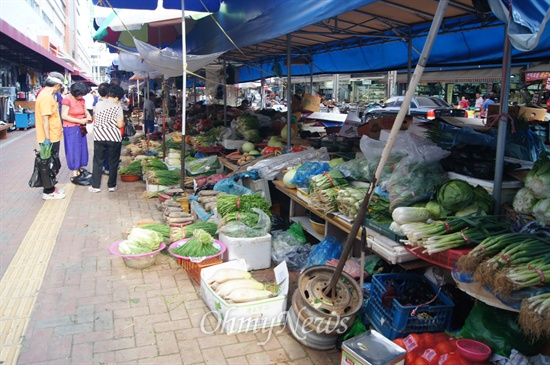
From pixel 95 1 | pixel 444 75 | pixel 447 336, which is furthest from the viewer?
pixel 444 75

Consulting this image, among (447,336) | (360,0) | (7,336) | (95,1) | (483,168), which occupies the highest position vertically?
(95,1)

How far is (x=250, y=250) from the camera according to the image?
479 centimetres

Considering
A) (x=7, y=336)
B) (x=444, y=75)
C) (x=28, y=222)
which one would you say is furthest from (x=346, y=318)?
(x=444, y=75)

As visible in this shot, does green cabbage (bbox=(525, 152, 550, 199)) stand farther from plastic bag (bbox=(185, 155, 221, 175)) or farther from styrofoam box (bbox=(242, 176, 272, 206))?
plastic bag (bbox=(185, 155, 221, 175))

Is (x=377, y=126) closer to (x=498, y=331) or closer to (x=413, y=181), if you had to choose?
(x=413, y=181)

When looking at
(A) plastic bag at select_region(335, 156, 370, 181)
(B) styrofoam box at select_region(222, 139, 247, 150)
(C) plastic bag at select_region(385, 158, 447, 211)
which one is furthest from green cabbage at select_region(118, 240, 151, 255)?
(B) styrofoam box at select_region(222, 139, 247, 150)

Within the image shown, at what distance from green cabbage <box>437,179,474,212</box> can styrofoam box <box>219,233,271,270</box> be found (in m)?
2.06

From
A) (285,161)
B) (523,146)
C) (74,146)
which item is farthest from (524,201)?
(74,146)

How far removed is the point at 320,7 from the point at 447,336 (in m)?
3.08

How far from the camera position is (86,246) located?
549 cm

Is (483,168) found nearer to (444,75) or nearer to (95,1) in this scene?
(95,1)

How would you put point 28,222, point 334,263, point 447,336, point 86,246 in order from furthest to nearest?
point 28,222 → point 86,246 → point 334,263 → point 447,336

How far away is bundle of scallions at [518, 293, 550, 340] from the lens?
2.32m

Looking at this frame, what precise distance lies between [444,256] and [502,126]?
1.18 meters
